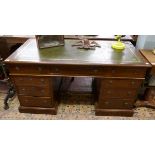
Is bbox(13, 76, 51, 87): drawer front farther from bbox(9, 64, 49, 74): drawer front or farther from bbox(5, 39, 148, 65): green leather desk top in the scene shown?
bbox(5, 39, 148, 65): green leather desk top

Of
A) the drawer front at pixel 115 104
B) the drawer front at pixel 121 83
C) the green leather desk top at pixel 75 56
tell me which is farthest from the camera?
the drawer front at pixel 115 104

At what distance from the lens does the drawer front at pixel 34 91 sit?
5.41 feet

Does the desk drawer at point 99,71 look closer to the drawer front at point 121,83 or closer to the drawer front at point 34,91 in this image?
the drawer front at point 121,83

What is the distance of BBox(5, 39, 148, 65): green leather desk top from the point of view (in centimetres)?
145

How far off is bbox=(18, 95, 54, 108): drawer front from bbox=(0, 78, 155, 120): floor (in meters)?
0.13

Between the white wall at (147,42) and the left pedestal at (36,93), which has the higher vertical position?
the white wall at (147,42)

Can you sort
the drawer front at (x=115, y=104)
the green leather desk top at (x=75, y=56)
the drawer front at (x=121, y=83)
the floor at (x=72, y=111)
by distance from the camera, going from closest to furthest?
1. the green leather desk top at (x=75, y=56)
2. the drawer front at (x=121, y=83)
3. the drawer front at (x=115, y=104)
4. the floor at (x=72, y=111)

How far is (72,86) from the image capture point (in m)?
2.40

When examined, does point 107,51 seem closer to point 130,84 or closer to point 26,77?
point 130,84

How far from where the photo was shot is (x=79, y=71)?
1.51m

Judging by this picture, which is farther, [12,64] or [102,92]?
[102,92]

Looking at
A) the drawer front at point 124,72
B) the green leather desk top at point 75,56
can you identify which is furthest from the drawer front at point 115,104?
the green leather desk top at point 75,56
